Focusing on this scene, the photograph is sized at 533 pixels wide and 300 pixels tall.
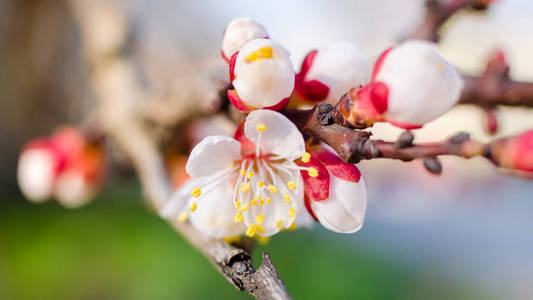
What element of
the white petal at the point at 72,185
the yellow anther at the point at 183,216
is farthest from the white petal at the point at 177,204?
the white petal at the point at 72,185

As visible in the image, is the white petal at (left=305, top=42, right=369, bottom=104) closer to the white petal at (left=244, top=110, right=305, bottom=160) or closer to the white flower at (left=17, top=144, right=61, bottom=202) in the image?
the white petal at (left=244, top=110, right=305, bottom=160)

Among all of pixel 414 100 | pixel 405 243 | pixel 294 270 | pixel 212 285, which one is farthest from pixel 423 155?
pixel 405 243

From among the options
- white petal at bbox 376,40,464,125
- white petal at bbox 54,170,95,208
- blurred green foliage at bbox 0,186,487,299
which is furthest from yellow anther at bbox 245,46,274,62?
blurred green foliage at bbox 0,186,487,299

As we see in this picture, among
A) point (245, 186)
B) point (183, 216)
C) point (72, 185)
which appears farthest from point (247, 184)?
point (72, 185)

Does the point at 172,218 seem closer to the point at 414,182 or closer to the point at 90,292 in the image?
the point at 90,292

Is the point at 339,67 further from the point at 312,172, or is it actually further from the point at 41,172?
the point at 41,172
